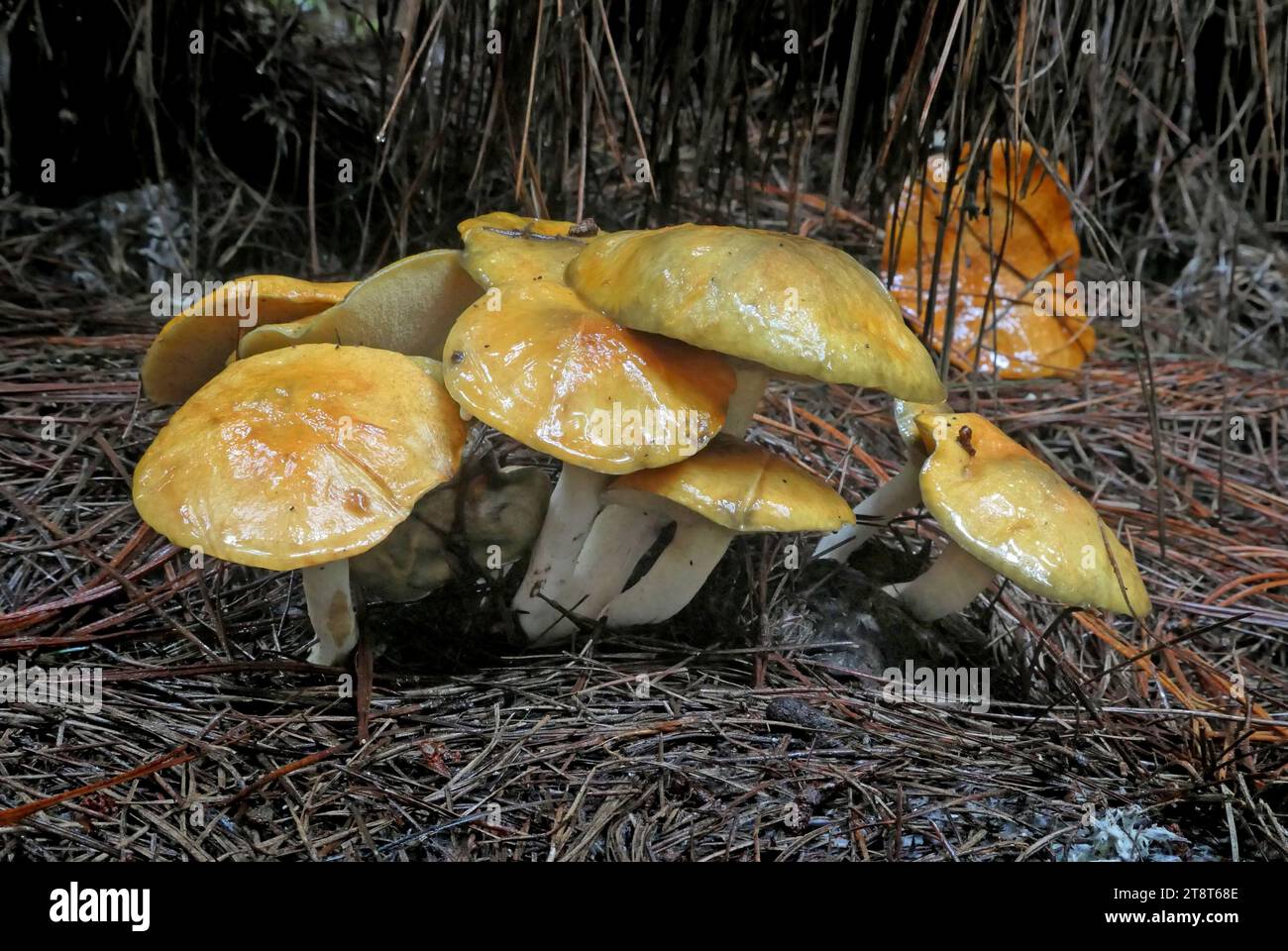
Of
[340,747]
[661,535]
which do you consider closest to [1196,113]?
[661,535]

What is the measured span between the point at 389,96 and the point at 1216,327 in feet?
11.6

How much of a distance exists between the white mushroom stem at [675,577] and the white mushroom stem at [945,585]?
51 cm

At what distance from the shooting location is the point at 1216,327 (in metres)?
4.25

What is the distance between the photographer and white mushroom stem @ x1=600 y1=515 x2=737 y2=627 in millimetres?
2096

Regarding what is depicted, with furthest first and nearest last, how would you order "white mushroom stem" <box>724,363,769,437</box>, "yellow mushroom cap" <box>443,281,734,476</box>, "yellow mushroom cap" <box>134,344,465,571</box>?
"white mushroom stem" <box>724,363,769,437</box>
"yellow mushroom cap" <box>443,281,734,476</box>
"yellow mushroom cap" <box>134,344,465,571</box>

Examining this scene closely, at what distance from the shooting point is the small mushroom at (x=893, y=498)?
7.45 ft

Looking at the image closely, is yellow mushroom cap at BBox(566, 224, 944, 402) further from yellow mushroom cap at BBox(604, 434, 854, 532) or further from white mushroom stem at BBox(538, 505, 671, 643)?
white mushroom stem at BBox(538, 505, 671, 643)

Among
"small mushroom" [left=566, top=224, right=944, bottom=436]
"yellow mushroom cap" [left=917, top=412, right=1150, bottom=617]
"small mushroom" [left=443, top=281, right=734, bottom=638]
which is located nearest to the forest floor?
"yellow mushroom cap" [left=917, top=412, right=1150, bottom=617]

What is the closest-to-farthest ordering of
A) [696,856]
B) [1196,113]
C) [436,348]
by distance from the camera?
[696,856], [436,348], [1196,113]

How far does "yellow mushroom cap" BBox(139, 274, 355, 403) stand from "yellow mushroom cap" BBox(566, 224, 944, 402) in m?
A: 0.65

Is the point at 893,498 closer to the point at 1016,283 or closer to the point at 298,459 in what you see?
the point at 298,459

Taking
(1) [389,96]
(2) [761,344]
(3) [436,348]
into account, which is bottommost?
(3) [436,348]

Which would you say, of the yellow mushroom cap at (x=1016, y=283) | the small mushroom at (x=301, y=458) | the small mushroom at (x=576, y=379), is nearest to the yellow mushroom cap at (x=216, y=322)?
the small mushroom at (x=301, y=458)
